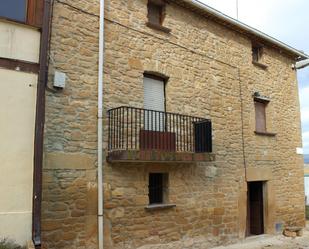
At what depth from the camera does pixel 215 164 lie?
29.1 ft

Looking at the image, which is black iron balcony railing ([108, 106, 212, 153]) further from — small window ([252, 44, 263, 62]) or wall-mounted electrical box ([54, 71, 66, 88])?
A: small window ([252, 44, 263, 62])

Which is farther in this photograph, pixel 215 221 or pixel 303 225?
pixel 303 225

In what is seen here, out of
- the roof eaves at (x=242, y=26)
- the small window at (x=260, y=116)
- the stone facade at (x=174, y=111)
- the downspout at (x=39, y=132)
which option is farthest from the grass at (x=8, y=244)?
the small window at (x=260, y=116)

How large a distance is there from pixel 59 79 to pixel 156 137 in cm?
238

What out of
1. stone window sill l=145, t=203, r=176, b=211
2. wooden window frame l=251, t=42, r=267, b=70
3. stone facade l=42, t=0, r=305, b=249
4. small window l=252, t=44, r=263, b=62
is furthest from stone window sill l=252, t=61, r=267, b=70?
stone window sill l=145, t=203, r=176, b=211

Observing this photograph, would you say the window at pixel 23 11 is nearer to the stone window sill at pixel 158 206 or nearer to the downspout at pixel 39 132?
the downspout at pixel 39 132

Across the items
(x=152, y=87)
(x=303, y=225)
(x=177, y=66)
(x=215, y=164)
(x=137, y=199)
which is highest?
(x=177, y=66)

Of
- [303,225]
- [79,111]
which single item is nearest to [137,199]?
[79,111]

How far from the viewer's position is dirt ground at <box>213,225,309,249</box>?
8.87 meters

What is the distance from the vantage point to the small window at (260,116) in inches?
419

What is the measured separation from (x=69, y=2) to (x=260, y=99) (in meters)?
6.49

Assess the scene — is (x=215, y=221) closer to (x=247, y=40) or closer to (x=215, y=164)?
(x=215, y=164)

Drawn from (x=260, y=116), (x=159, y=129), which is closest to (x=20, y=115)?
(x=159, y=129)

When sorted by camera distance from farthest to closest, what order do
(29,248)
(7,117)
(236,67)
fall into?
(236,67) < (7,117) < (29,248)
